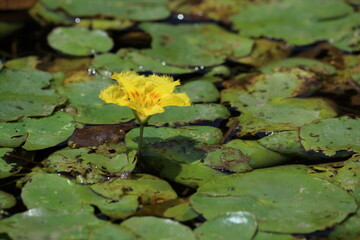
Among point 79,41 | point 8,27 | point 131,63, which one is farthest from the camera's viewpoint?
point 8,27

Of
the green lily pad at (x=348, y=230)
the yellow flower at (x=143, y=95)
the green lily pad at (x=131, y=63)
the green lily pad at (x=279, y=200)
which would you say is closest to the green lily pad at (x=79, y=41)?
the green lily pad at (x=131, y=63)

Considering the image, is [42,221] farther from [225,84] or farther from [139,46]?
[139,46]

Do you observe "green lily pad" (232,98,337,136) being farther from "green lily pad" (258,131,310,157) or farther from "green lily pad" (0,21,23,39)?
"green lily pad" (0,21,23,39)

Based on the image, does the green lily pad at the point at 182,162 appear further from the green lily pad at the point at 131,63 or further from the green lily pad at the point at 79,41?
the green lily pad at the point at 79,41

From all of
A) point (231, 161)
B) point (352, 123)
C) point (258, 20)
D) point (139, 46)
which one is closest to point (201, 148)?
point (231, 161)

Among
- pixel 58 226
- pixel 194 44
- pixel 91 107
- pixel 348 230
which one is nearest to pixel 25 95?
pixel 91 107

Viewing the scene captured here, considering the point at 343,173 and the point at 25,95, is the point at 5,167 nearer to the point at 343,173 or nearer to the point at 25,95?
the point at 25,95

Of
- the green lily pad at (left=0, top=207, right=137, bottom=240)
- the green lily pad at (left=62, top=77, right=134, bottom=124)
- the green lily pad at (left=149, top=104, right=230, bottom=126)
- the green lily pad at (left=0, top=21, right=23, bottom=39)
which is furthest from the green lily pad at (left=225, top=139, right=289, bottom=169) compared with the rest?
the green lily pad at (left=0, top=21, right=23, bottom=39)
